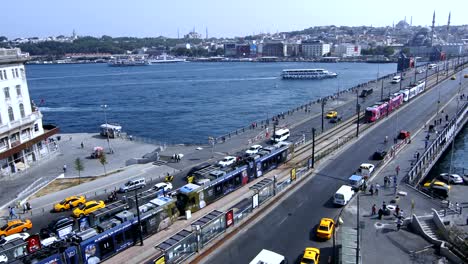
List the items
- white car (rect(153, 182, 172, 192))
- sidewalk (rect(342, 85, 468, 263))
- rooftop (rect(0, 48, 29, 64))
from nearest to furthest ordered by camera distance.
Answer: sidewalk (rect(342, 85, 468, 263)) → white car (rect(153, 182, 172, 192)) → rooftop (rect(0, 48, 29, 64))

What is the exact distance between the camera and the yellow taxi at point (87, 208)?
100.0 feet

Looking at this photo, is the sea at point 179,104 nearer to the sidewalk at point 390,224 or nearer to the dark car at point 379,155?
the dark car at point 379,155

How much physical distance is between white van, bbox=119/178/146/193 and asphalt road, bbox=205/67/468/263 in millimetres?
13708

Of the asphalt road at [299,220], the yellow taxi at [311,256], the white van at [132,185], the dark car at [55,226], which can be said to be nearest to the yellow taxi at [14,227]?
Result: the dark car at [55,226]

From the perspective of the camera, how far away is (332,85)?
138 m

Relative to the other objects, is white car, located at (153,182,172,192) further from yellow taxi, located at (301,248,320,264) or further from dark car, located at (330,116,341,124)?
dark car, located at (330,116,341,124)

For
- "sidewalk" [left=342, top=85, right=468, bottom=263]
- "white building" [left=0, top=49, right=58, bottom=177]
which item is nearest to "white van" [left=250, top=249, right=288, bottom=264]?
"sidewalk" [left=342, top=85, right=468, bottom=263]

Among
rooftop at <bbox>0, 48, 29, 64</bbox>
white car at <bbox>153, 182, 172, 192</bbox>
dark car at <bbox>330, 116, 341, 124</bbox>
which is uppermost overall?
rooftop at <bbox>0, 48, 29, 64</bbox>

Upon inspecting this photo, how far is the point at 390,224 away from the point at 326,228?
5050mm

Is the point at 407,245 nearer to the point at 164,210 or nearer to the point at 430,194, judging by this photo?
the point at 430,194

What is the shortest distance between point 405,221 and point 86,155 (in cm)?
3786

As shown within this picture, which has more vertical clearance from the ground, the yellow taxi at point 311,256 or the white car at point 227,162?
the white car at point 227,162

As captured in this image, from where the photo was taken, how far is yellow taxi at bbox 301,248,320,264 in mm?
21819

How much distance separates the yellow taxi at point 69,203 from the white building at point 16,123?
39.6 ft
